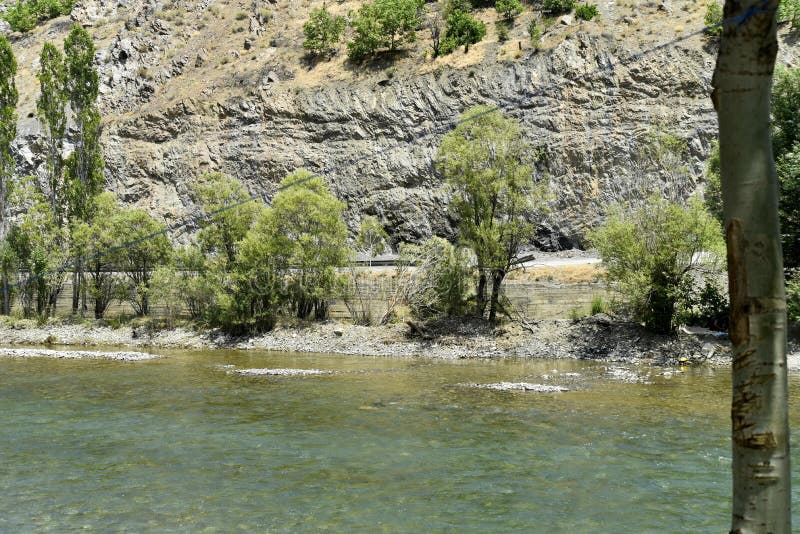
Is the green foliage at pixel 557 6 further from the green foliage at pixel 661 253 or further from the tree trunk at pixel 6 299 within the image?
A: the tree trunk at pixel 6 299

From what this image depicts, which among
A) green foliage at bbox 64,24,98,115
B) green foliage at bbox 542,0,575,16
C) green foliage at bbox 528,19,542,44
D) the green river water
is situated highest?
green foliage at bbox 542,0,575,16

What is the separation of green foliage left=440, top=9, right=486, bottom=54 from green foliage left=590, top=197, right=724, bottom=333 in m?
32.9

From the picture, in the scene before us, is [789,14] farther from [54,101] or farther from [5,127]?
[5,127]

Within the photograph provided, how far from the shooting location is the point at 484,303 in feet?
95.9

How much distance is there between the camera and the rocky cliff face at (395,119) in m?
46.2

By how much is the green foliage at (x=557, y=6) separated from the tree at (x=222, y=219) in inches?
1325

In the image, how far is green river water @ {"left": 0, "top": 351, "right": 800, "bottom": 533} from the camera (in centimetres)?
901

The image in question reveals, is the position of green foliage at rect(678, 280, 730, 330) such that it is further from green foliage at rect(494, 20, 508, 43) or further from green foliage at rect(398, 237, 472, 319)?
green foliage at rect(494, 20, 508, 43)

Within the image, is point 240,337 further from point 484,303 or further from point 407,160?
point 407,160

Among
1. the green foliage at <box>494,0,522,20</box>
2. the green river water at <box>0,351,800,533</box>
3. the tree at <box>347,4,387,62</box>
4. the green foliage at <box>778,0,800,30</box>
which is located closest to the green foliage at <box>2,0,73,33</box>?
the tree at <box>347,4,387,62</box>

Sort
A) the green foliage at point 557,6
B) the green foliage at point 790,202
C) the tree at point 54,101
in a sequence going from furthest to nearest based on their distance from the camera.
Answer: the green foliage at point 557,6
the tree at point 54,101
the green foliage at point 790,202

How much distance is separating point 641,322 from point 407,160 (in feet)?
87.0

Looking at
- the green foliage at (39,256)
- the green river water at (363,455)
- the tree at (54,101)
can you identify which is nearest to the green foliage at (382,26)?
the tree at (54,101)

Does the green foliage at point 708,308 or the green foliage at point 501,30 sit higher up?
the green foliage at point 501,30
